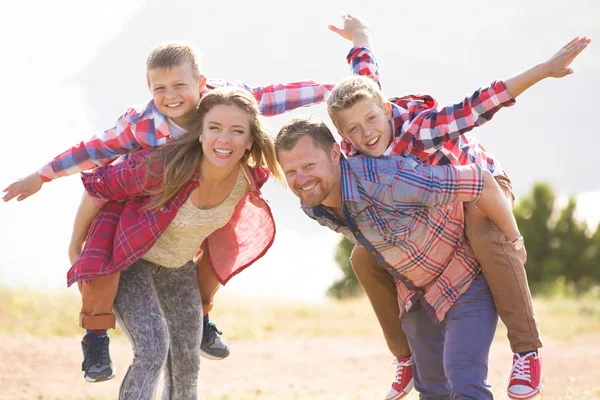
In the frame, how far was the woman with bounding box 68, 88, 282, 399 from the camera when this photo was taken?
4.39m

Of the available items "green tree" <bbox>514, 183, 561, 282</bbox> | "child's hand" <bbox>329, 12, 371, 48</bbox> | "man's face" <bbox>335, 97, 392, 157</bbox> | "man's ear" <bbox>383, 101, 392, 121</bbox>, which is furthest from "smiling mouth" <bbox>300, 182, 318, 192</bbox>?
"green tree" <bbox>514, 183, 561, 282</bbox>

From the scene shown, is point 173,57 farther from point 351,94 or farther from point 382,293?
point 382,293

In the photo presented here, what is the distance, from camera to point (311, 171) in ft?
13.8

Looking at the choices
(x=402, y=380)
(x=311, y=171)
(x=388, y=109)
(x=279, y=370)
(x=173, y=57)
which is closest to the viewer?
(x=311, y=171)

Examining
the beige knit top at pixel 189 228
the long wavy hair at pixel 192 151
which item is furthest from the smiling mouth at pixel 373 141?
the beige knit top at pixel 189 228

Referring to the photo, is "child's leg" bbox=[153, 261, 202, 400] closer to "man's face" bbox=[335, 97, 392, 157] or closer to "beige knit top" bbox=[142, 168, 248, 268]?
"beige knit top" bbox=[142, 168, 248, 268]

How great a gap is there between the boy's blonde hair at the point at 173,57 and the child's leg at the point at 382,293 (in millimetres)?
1544

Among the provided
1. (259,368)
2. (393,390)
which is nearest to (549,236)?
(259,368)

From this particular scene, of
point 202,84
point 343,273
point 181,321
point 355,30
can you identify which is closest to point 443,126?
point 355,30

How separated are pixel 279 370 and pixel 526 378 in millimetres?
5727

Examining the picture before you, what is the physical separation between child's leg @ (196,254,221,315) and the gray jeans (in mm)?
65

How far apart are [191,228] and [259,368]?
5.49 m

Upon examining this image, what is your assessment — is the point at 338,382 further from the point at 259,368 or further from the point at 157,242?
the point at 157,242

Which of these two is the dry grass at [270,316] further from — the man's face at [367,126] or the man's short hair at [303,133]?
the man's face at [367,126]
